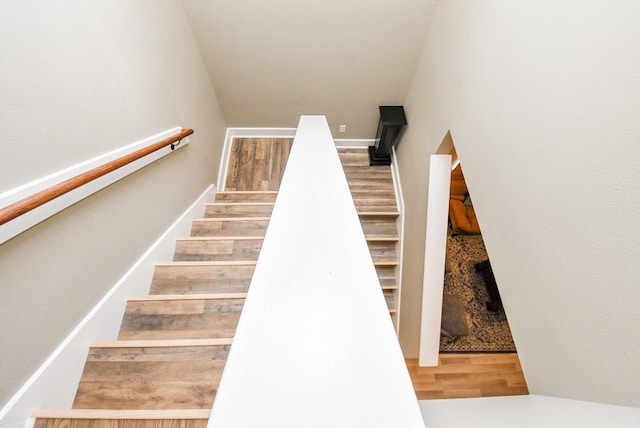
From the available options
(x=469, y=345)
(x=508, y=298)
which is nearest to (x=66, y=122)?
(x=508, y=298)

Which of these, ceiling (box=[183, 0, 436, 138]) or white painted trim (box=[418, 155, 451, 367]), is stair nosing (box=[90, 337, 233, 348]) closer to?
white painted trim (box=[418, 155, 451, 367])

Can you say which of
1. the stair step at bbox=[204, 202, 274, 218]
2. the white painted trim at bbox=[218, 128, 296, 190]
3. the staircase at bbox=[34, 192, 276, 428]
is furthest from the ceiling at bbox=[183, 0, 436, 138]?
the staircase at bbox=[34, 192, 276, 428]

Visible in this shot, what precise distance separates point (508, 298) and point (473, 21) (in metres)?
1.68

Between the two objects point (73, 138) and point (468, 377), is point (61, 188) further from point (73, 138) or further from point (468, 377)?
point (468, 377)

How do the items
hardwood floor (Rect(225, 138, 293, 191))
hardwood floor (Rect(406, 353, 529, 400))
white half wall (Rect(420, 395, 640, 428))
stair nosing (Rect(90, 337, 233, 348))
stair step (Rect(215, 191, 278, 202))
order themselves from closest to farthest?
white half wall (Rect(420, 395, 640, 428)) < stair nosing (Rect(90, 337, 233, 348)) < hardwood floor (Rect(406, 353, 529, 400)) < stair step (Rect(215, 191, 278, 202)) < hardwood floor (Rect(225, 138, 293, 191))

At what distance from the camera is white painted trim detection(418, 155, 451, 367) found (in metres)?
2.54

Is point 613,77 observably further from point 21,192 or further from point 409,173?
point 409,173

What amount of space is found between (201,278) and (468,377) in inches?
121

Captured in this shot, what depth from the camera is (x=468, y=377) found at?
318 centimetres

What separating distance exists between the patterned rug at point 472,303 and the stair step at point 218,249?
2662 mm

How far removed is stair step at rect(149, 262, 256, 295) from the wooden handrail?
0.80m

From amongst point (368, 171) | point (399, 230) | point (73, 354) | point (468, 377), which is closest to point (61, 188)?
point (73, 354)

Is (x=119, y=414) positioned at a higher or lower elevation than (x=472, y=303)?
lower

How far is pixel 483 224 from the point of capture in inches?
67.1
